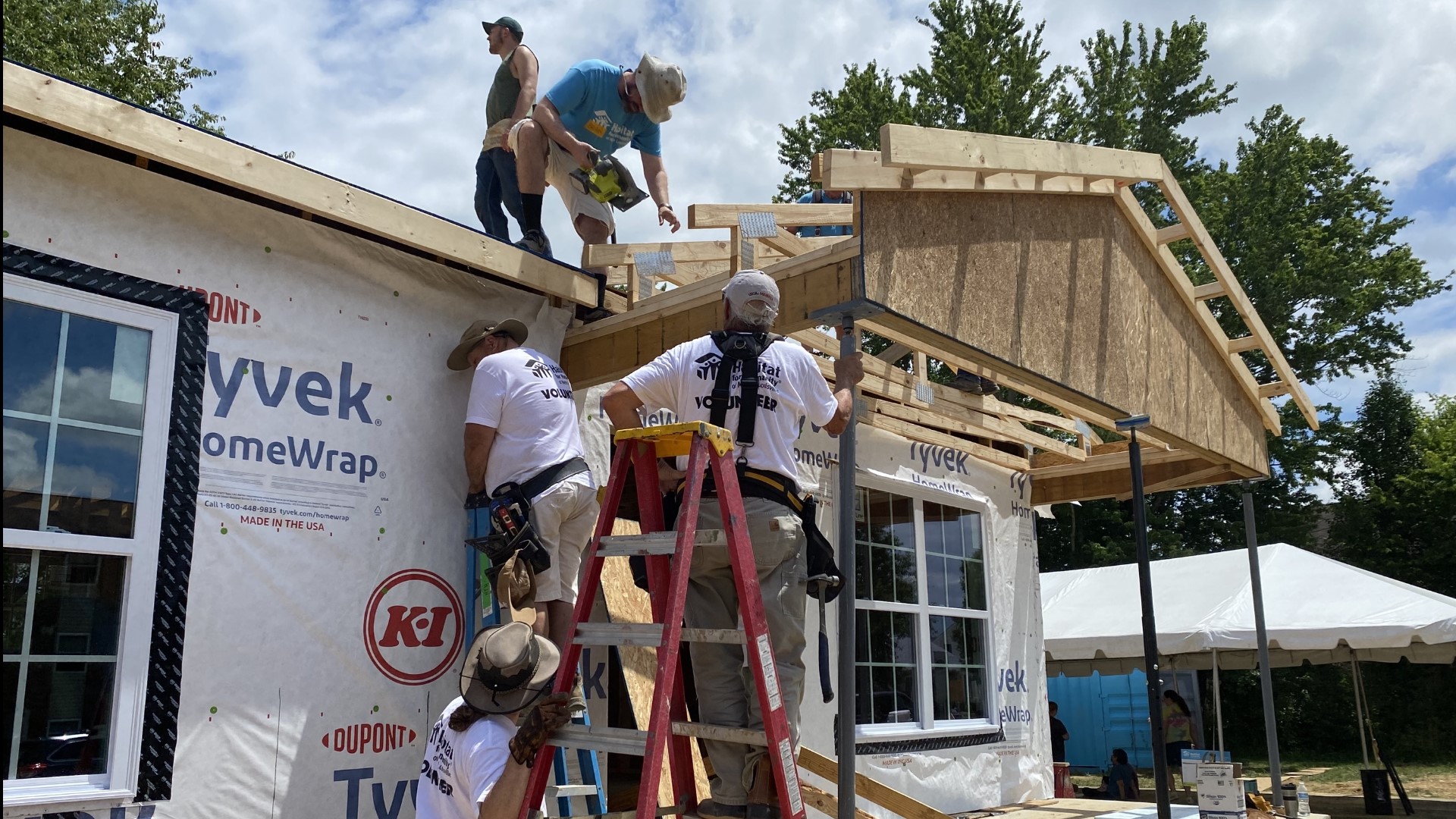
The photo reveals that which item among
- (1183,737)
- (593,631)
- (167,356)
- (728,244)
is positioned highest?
(728,244)

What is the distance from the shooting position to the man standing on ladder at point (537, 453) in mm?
4273

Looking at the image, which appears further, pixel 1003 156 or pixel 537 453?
pixel 1003 156

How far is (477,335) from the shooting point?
469 centimetres

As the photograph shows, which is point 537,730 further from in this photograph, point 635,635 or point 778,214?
point 778,214

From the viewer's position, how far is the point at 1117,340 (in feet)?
19.9

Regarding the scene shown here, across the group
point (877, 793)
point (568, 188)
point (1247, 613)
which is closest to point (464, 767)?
point (877, 793)

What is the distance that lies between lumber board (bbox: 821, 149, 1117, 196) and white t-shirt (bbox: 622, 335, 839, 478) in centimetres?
82

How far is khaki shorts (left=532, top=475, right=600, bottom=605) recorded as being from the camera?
4.25 m

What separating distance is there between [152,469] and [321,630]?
89 centimetres

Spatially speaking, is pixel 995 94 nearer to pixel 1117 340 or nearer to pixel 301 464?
pixel 1117 340

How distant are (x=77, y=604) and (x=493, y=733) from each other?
1570mm

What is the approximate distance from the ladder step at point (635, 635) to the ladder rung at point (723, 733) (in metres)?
0.24

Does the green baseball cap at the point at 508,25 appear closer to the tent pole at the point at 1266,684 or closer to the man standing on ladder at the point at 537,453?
the man standing on ladder at the point at 537,453

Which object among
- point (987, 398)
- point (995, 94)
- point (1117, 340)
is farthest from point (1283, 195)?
point (1117, 340)
